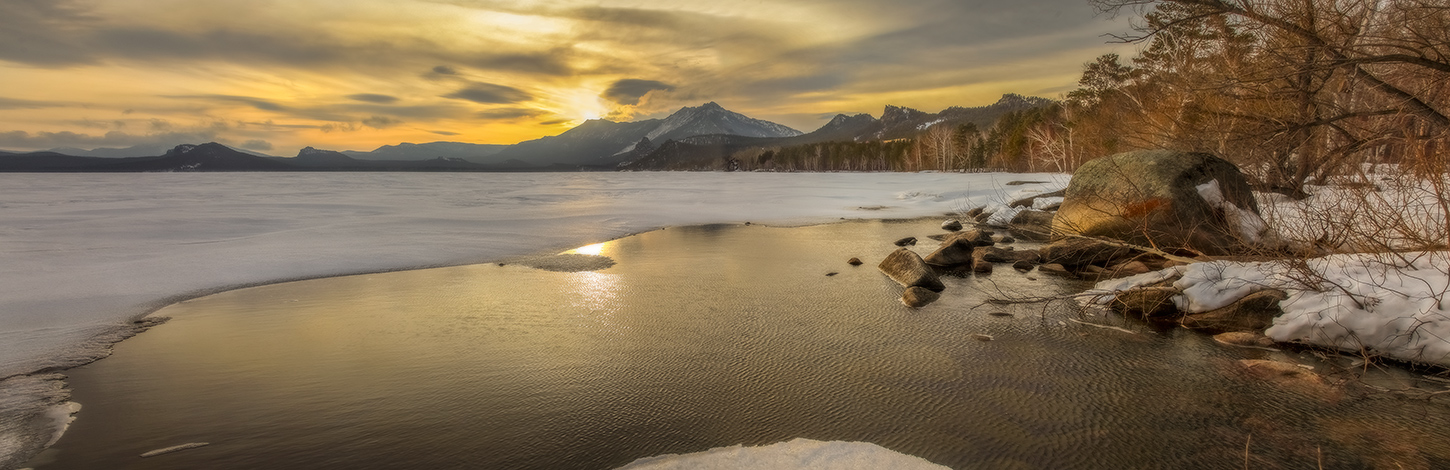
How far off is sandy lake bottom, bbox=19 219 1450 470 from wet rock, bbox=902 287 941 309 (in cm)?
17

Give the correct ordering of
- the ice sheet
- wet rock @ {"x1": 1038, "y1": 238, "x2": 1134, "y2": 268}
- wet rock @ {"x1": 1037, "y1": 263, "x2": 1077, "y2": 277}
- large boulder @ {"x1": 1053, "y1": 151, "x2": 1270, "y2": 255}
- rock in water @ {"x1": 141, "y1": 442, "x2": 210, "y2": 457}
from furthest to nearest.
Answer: wet rock @ {"x1": 1038, "y1": 238, "x2": 1134, "y2": 268}, wet rock @ {"x1": 1037, "y1": 263, "x2": 1077, "y2": 277}, large boulder @ {"x1": 1053, "y1": 151, "x2": 1270, "y2": 255}, the ice sheet, rock in water @ {"x1": 141, "y1": 442, "x2": 210, "y2": 457}

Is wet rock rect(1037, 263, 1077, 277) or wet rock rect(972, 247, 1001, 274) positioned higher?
wet rock rect(972, 247, 1001, 274)

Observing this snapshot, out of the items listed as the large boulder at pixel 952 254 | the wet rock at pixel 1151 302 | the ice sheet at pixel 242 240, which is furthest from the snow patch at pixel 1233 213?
the ice sheet at pixel 242 240

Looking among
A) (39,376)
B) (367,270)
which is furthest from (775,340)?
(367,270)

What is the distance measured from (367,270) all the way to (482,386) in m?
7.27

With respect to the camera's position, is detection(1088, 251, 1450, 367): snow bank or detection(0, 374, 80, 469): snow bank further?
detection(1088, 251, 1450, 367): snow bank

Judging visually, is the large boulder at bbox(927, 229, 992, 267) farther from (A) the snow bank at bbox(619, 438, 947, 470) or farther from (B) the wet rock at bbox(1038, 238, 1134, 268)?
(A) the snow bank at bbox(619, 438, 947, 470)

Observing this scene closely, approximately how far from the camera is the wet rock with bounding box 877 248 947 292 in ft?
31.4

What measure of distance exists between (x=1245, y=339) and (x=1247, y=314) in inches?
26.5

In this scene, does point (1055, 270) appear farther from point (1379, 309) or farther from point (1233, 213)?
point (1379, 309)

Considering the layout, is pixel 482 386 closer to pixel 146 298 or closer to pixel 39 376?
pixel 39 376

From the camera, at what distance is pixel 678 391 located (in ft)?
18.0

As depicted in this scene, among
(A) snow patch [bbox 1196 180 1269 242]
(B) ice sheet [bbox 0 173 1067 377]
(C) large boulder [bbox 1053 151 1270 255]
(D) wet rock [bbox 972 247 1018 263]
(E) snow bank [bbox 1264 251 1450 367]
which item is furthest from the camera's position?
(D) wet rock [bbox 972 247 1018 263]

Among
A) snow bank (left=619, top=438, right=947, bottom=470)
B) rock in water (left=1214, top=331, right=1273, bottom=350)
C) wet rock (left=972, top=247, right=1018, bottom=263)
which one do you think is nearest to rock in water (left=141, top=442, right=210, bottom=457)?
snow bank (left=619, top=438, right=947, bottom=470)
